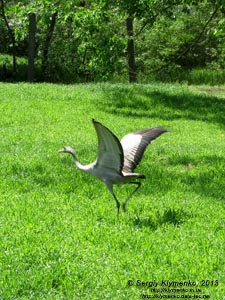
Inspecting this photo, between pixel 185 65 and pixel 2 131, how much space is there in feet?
60.2

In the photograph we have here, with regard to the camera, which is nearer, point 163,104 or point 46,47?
point 163,104

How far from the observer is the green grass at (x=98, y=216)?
16.6 ft

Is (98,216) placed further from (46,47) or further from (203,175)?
(46,47)

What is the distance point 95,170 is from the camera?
6344mm

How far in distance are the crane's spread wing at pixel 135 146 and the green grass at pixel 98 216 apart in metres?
0.61

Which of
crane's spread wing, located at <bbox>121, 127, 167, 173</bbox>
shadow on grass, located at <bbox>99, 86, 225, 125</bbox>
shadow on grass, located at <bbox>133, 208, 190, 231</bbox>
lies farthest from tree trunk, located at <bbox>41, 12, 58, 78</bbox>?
shadow on grass, located at <bbox>133, 208, 190, 231</bbox>

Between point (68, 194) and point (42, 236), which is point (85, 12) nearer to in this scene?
point (68, 194)

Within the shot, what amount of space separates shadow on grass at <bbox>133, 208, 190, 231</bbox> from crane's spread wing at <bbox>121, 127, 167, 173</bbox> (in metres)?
0.57

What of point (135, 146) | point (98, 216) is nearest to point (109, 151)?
point (135, 146)

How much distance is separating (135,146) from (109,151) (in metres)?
0.72

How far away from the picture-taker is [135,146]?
6.66m

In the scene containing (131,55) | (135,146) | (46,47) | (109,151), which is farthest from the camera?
(46,47)

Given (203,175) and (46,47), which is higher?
(46,47)

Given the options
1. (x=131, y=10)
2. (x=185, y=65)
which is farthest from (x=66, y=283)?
(x=185, y=65)
